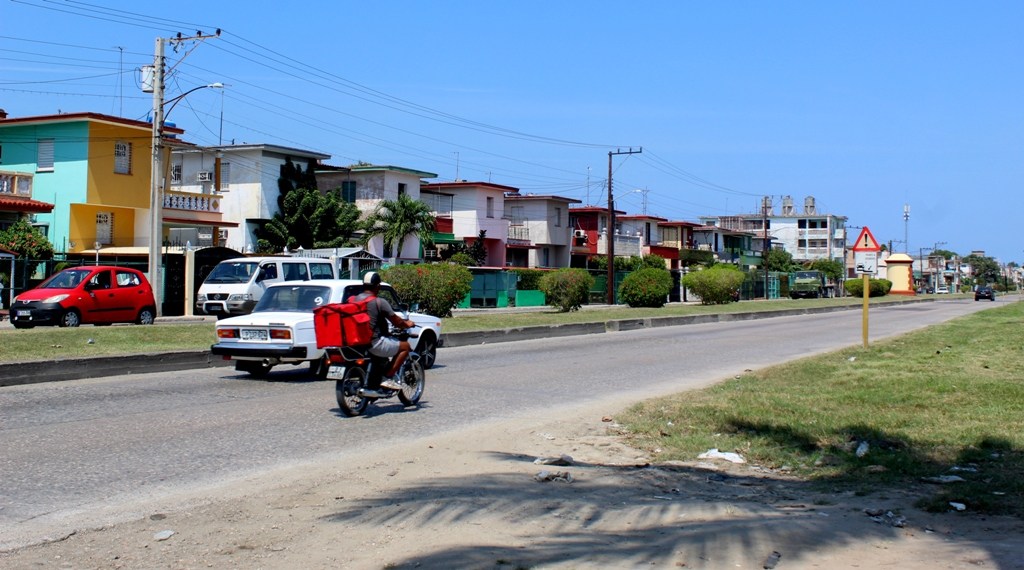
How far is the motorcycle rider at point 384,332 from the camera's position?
36.8 ft

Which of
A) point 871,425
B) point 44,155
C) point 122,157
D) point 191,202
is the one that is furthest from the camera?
point 191,202

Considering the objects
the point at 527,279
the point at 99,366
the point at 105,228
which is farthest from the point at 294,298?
the point at 527,279

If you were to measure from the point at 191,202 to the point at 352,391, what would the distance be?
37.0m

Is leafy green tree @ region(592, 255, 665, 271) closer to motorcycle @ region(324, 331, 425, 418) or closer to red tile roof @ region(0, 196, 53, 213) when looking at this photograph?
red tile roof @ region(0, 196, 53, 213)

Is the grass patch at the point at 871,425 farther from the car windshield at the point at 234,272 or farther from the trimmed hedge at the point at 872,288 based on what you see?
the trimmed hedge at the point at 872,288

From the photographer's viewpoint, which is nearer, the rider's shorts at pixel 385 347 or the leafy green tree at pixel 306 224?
the rider's shorts at pixel 385 347

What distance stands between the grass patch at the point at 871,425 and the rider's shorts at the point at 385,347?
2663 millimetres

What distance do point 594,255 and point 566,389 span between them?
211ft

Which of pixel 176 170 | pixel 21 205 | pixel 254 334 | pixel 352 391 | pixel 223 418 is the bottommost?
pixel 223 418

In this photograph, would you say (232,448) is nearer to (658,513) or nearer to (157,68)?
(658,513)

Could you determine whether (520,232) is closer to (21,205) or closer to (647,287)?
(647,287)

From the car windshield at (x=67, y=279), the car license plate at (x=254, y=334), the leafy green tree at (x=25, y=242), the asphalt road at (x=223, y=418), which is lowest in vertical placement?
the asphalt road at (x=223, y=418)

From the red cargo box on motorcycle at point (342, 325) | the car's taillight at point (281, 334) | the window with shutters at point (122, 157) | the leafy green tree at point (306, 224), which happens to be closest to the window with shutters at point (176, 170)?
the leafy green tree at point (306, 224)

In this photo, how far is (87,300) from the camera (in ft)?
81.2
